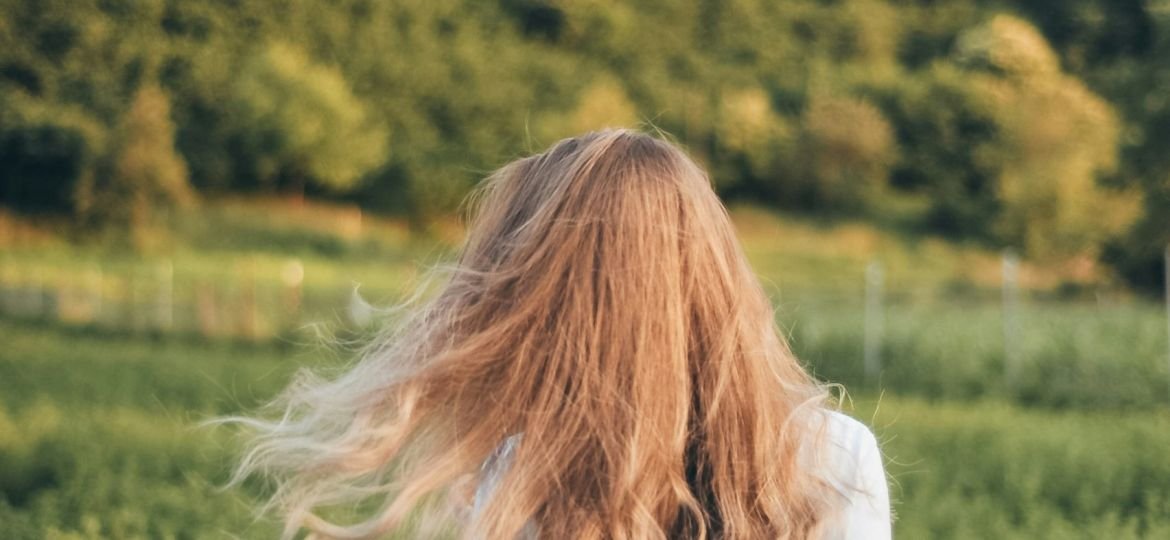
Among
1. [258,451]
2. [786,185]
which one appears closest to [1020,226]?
[786,185]

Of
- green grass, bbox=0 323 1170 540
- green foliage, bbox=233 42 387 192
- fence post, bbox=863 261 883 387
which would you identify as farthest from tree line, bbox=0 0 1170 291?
green grass, bbox=0 323 1170 540

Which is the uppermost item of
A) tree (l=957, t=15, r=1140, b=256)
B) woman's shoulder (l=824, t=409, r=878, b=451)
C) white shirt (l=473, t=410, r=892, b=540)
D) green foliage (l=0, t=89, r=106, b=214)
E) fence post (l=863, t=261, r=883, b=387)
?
woman's shoulder (l=824, t=409, r=878, b=451)

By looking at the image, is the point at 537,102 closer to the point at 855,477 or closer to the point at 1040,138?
the point at 1040,138

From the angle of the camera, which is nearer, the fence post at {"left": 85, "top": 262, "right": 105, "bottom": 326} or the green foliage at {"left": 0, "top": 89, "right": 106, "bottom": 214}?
the fence post at {"left": 85, "top": 262, "right": 105, "bottom": 326}

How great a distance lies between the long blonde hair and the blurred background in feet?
1.70

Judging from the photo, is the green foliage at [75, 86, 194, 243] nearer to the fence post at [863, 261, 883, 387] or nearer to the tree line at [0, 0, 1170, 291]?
the tree line at [0, 0, 1170, 291]

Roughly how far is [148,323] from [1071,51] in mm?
47193

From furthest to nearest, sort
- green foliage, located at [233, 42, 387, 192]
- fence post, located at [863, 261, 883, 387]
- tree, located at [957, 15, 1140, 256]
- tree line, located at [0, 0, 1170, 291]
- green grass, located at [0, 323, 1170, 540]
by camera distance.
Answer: green foliage, located at [233, 42, 387, 192] < tree line, located at [0, 0, 1170, 291] < tree, located at [957, 15, 1140, 256] < fence post, located at [863, 261, 883, 387] < green grass, located at [0, 323, 1170, 540]

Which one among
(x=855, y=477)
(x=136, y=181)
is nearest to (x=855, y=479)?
(x=855, y=477)

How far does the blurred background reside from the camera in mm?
8367

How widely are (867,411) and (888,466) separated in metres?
3.91

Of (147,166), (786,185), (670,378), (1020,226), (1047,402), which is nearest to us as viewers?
(670,378)

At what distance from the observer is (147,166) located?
40812mm

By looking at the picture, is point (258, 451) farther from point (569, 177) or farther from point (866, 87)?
point (866, 87)
